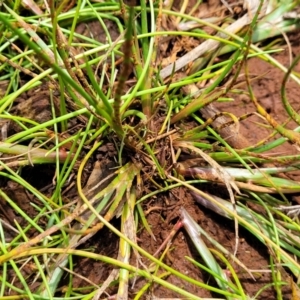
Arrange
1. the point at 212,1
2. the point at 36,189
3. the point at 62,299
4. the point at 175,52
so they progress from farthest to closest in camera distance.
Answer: the point at 212,1 → the point at 175,52 → the point at 36,189 → the point at 62,299

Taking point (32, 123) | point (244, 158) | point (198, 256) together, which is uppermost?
point (32, 123)

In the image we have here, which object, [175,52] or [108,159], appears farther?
[175,52]

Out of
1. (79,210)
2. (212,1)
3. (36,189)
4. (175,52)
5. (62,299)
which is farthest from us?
(212,1)

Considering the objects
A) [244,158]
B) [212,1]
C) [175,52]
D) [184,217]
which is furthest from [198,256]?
[212,1]

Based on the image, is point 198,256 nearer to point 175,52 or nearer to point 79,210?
point 79,210

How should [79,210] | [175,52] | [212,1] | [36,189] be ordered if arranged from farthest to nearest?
[212,1]
[175,52]
[36,189]
[79,210]

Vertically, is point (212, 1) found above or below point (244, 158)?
above

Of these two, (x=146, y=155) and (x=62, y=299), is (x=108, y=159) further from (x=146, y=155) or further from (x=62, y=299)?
(x=62, y=299)

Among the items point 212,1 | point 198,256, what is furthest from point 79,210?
point 212,1

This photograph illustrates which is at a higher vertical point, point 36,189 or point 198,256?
point 36,189
